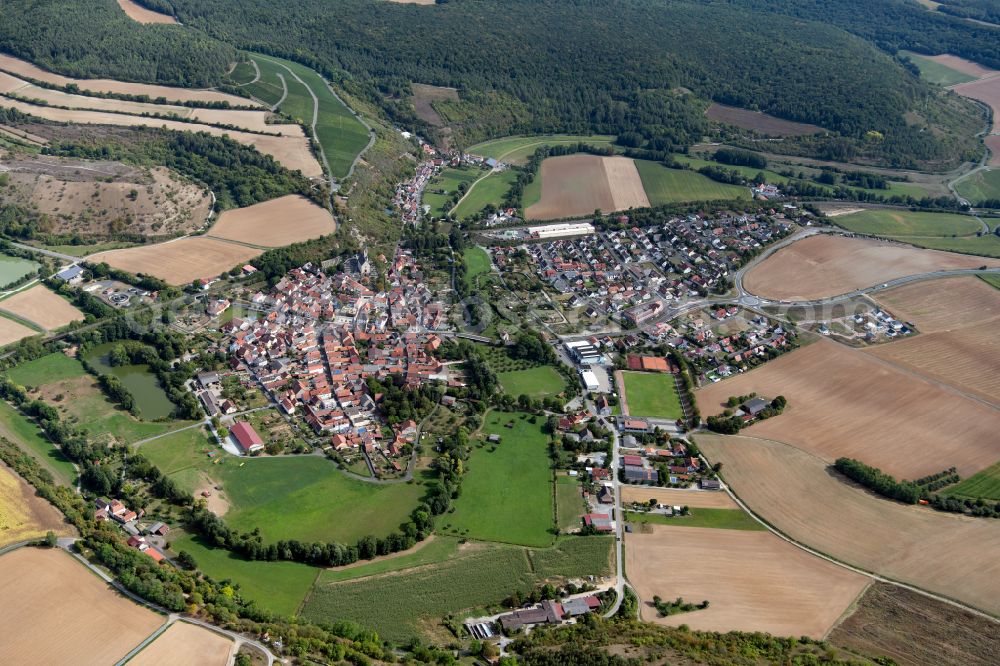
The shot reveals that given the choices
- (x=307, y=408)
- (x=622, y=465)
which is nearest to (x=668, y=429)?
(x=622, y=465)

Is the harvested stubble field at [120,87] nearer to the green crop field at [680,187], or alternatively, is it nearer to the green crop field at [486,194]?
the green crop field at [486,194]

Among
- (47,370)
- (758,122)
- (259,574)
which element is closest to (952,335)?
(758,122)

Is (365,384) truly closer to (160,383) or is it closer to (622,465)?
(160,383)

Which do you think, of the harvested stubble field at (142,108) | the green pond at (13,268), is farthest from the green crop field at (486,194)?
the green pond at (13,268)

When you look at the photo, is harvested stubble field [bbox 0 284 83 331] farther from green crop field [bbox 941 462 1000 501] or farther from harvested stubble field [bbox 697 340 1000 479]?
green crop field [bbox 941 462 1000 501]

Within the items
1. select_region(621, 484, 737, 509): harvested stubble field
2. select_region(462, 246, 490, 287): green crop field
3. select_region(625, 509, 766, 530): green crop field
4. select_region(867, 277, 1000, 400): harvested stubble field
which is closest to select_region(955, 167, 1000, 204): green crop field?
select_region(867, 277, 1000, 400): harvested stubble field

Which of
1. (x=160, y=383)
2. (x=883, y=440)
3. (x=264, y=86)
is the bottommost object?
(x=160, y=383)
